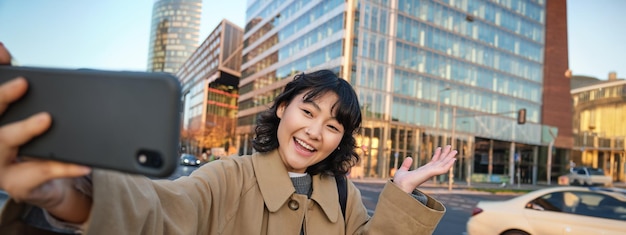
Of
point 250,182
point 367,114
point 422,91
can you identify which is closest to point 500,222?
point 250,182

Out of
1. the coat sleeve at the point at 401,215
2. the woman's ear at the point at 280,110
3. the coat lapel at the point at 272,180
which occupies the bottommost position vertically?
the coat sleeve at the point at 401,215

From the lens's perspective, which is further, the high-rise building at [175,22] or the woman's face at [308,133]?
the high-rise building at [175,22]

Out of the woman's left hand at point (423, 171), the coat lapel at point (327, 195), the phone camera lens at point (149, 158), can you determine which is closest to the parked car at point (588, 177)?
the woman's left hand at point (423, 171)

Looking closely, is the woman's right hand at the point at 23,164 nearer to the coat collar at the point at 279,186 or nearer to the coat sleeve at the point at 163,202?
the coat sleeve at the point at 163,202

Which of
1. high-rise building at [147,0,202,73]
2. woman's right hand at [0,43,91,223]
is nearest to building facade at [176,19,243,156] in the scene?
high-rise building at [147,0,202,73]

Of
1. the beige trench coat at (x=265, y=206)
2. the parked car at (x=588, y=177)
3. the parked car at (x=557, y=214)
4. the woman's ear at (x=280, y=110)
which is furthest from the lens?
the parked car at (x=588, y=177)

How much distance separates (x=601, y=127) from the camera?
48438mm

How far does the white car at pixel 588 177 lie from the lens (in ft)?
110

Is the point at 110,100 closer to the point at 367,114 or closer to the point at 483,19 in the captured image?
the point at 367,114

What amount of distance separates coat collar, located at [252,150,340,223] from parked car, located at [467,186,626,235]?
18.3ft

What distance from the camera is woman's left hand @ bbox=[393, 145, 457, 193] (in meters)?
1.64

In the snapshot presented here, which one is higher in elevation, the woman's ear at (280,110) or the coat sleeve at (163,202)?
the woman's ear at (280,110)

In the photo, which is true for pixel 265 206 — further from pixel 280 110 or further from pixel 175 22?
pixel 175 22

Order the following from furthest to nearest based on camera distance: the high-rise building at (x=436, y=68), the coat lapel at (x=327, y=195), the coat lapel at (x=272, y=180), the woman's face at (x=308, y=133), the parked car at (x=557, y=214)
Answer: the high-rise building at (x=436, y=68), the parked car at (x=557, y=214), the woman's face at (x=308, y=133), the coat lapel at (x=327, y=195), the coat lapel at (x=272, y=180)
